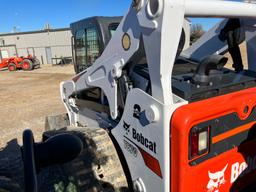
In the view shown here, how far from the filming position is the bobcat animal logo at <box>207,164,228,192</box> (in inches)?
81.4

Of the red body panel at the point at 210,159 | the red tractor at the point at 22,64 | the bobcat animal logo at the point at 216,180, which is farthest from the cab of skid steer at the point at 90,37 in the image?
the red tractor at the point at 22,64

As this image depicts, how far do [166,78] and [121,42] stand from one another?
611 mm

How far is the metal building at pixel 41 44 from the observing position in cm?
3459

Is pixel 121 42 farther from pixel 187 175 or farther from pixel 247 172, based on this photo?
pixel 247 172

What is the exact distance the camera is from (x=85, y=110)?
362cm

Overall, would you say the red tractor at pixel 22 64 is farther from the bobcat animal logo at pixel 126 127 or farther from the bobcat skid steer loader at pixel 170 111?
the bobcat animal logo at pixel 126 127

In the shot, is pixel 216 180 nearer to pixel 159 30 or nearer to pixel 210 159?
pixel 210 159

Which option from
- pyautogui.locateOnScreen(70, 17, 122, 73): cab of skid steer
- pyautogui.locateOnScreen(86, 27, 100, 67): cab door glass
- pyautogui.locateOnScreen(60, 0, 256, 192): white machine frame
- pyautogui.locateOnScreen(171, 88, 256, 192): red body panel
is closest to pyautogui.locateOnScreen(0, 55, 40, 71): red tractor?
pyautogui.locateOnScreen(70, 17, 122, 73): cab of skid steer

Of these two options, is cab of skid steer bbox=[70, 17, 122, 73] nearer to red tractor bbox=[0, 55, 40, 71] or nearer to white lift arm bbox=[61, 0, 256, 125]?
white lift arm bbox=[61, 0, 256, 125]

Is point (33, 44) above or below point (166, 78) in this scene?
below

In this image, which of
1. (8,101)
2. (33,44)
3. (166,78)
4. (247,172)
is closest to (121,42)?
(166,78)

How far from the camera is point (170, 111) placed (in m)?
1.83

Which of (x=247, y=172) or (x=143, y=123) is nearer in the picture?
(x=143, y=123)

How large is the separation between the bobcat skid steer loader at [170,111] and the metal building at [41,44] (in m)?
32.7
